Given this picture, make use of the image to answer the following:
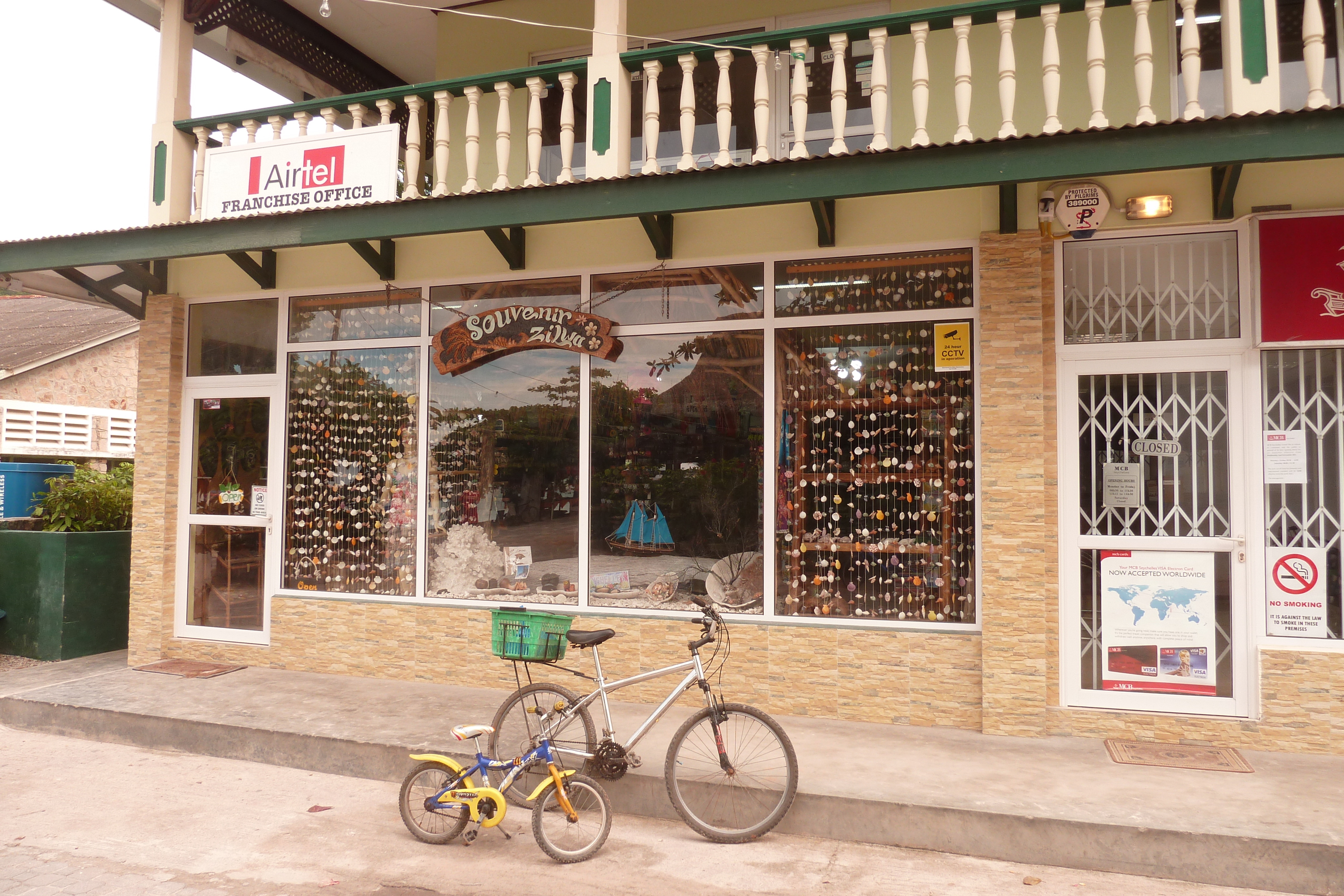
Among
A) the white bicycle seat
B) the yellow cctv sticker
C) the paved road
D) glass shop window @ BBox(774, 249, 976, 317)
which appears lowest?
the paved road

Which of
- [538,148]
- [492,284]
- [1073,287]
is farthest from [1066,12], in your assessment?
[492,284]

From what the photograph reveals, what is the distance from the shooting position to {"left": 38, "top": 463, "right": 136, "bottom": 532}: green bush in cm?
855

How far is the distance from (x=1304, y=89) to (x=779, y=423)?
13.7 ft

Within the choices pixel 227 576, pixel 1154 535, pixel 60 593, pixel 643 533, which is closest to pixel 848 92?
pixel 643 533

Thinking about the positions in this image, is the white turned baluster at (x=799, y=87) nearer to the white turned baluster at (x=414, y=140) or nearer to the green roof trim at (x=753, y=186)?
the green roof trim at (x=753, y=186)

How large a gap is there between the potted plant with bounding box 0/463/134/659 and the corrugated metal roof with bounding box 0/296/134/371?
7997mm

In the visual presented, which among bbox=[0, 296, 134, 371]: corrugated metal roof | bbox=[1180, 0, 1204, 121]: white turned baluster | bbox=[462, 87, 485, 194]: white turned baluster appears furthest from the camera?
bbox=[0, 296, 134, 371]: corrugated metal roof

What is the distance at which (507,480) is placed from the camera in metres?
7.21

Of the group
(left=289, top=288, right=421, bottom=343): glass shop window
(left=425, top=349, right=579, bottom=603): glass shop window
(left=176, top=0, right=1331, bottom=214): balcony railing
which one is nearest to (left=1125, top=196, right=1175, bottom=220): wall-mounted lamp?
(left=176, top=0, right=1331, bottom=214): balcony railing

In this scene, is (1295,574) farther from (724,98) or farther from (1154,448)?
(724,98)

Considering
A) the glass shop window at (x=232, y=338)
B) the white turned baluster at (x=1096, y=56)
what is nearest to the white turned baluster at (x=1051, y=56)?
the white turned baluster at (x=1096, y=56)

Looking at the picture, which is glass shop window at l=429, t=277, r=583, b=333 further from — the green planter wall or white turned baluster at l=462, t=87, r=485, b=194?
the green planter wall

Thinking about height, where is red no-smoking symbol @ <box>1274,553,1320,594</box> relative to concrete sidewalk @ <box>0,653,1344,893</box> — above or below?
above

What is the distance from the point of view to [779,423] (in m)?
6.48
